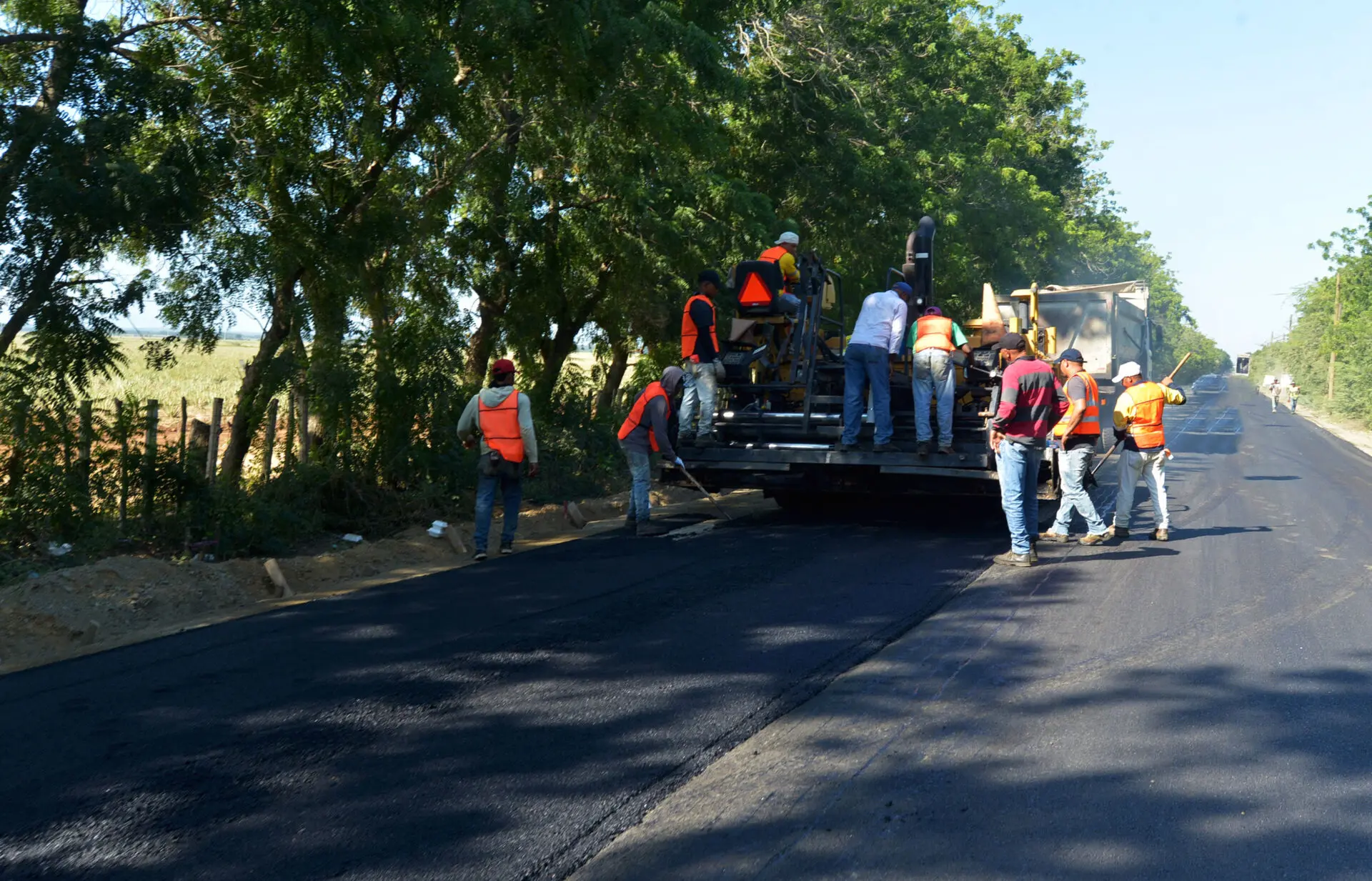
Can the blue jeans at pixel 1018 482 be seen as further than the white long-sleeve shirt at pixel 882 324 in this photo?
No

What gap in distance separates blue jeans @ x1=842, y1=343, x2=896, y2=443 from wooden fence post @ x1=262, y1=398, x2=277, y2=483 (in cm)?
529

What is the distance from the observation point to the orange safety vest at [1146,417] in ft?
37.2

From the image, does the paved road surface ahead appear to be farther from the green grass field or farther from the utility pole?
the utility pole

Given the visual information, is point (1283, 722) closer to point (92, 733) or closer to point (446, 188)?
point (92, 733)

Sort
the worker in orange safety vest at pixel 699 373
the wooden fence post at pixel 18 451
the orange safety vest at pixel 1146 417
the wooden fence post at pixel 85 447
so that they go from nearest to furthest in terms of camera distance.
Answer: the wooden fence post at pixel 18 451
the wooden fence post at pixel 85 447
the orange safety vest at pixel 1146 417
the worker in orange safety vest at pixel 699 373

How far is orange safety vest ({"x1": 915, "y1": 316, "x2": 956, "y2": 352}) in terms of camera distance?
1088cm

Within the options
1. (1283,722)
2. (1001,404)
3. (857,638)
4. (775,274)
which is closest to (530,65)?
(775,274)

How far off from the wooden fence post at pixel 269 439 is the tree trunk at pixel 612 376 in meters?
6.33

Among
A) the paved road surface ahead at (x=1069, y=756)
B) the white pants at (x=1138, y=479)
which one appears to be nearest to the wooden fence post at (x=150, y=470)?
the paved road surface ahead at (x=1069, y=756)

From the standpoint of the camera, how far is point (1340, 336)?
55.1 m

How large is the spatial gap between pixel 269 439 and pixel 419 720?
6.09 m

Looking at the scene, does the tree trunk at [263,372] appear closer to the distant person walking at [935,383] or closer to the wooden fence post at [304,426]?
the wooden fence post at [304,426]

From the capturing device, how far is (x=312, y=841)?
13.3ft

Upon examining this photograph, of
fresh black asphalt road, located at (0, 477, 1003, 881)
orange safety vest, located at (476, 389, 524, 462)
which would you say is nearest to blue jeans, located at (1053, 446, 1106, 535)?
fresh black asphalt road, located at (0, 477, 1003, 881)
